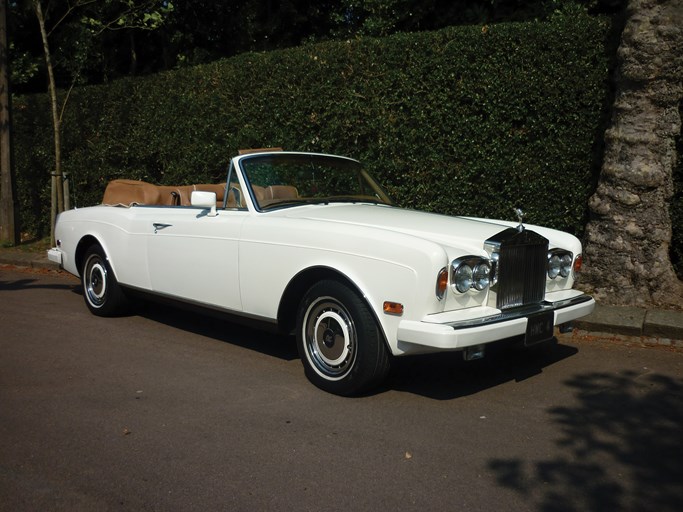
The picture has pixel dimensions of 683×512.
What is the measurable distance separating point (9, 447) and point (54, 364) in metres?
1.68

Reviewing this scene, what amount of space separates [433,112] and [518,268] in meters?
4.27

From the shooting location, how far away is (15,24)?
15602 millimetres

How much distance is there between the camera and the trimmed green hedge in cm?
778

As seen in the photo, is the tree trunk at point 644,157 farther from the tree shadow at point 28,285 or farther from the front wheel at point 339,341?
the tree shadow at point 28,285

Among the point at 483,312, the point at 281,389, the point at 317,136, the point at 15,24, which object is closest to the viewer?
the point at 483,312

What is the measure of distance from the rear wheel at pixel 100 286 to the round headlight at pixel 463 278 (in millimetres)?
3790

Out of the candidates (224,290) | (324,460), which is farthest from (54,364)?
(324,460)

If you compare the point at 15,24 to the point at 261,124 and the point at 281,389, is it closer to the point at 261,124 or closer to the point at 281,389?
the point at 261,124

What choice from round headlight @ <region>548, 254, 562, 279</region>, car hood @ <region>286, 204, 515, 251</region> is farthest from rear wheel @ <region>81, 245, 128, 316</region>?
round headlight @ <region>548, 254, 562, 279</region>

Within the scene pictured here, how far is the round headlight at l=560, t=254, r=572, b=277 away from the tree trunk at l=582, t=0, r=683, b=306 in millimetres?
2175

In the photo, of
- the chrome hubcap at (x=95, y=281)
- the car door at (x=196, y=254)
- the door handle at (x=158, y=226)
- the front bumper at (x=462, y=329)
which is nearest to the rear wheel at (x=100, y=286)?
the chrome hubcap at (x=95, y=281)

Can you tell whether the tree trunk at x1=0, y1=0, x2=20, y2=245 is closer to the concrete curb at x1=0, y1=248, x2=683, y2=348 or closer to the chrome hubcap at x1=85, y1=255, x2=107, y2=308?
the chrome hubcap at x1=85, y1=255, x2=107, y2=308

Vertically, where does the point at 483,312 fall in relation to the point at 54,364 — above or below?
above

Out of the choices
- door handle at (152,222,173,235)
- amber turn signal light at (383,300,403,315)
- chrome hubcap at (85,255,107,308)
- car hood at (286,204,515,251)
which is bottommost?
chrome hubcap at (85,255,107,308)
